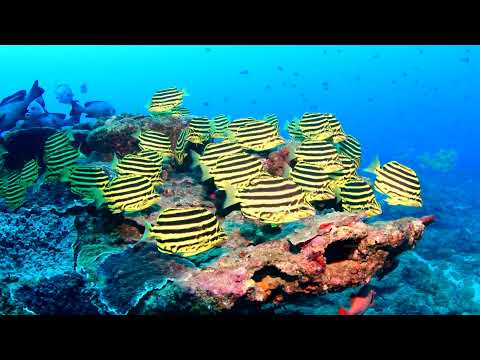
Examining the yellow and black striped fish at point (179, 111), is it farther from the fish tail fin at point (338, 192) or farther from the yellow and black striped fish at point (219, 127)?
the fish tail fin at point (338, 192)

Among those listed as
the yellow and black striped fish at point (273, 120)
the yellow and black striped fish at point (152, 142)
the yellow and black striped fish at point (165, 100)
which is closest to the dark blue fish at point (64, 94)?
the yellow and black striped fish at point (165, 100)

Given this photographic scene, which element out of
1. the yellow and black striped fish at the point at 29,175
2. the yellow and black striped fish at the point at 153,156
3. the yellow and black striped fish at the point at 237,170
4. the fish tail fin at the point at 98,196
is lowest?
the yellow and black striped fish at the point at 29,175

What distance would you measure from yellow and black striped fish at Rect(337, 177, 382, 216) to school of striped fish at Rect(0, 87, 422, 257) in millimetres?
16

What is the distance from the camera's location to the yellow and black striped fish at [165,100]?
873cm

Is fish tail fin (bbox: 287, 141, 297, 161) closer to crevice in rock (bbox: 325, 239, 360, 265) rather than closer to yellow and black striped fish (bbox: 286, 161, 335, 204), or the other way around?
yellow and black striped fish (bbox: 286, 161, 335, 204)

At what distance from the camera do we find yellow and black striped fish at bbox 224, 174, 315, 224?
4.70 metres

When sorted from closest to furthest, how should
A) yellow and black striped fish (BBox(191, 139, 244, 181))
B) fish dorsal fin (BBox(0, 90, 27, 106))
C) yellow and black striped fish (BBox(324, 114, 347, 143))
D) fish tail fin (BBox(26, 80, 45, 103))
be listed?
yellow and black striped fish (BBox(191, 139, 244, 181))
yellow and black striped fish (BBox(324, 114, 347, 143))
fish dorsal fin (BBox(0, 90, 27, 106))
fish tail fin (BBox(26, 80, 45, 103))

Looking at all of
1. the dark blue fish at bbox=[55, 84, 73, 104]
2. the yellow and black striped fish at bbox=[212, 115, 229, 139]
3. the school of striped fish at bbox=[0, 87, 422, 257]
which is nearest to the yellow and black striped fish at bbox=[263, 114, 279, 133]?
the school of striped fish at bbox=[0, 87, 422, 257]

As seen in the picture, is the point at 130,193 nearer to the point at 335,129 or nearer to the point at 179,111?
the point at 179,111

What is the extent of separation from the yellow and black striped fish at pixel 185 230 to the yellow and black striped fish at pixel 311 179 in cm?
215
